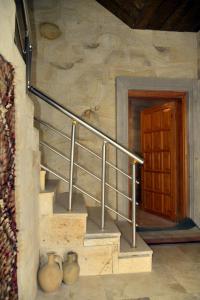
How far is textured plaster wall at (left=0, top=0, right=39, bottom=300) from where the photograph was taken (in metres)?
1.36

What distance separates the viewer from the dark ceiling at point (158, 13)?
3.01 m

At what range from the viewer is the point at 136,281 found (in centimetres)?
214

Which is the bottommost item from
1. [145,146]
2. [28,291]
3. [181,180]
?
[28,291]

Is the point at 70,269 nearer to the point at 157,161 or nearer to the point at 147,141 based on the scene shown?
the point at 157,161

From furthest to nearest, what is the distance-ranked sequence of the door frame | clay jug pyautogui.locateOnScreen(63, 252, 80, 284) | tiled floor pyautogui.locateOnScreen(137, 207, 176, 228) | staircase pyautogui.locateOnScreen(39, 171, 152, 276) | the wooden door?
the wooden door → tiled floor pyautogui.locateOnScreen(137, 207, 176, 228) → the door frame → staircase pyautogui.locateOnScreen(39, 171, 152, 276) → clay jug pyautogui.locateOnScreen(63, 252, 80, 284)

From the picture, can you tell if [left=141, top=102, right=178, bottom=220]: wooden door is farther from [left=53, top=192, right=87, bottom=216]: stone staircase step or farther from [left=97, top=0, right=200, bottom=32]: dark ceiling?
[left=53, top=192, right=87, bottom=216]: stone staircase step

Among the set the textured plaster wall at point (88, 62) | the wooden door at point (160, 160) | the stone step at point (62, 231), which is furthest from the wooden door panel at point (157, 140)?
the stone step at point (62, 231)

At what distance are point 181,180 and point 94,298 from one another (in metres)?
2.31

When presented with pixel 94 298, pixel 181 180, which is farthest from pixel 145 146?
pixel 94 298

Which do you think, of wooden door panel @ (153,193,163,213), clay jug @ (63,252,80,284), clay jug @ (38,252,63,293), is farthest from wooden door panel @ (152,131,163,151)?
clay jug @ (38,252,63,293)

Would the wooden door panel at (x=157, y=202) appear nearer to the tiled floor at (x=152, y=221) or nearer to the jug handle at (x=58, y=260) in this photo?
the tiled floor at (x=152, y=221)

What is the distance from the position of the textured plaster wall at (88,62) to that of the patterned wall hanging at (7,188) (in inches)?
73.0

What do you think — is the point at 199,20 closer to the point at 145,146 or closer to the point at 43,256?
the point at 145,146

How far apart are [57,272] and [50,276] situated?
61 millimetres
